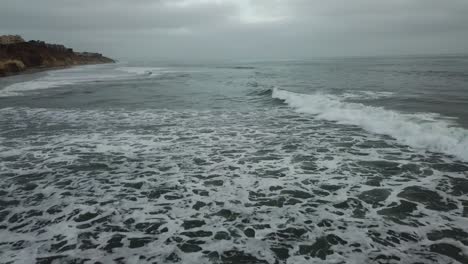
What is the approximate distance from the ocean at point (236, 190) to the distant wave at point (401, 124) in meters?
0.06

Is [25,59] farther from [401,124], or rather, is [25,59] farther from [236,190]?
[236,190]

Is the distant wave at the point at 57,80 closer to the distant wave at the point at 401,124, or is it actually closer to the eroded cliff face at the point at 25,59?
the eroded cliff face at the point at 25,59

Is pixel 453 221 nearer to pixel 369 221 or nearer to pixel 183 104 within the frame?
pixel 369 221

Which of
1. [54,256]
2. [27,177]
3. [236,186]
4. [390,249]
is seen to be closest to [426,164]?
[390,249]

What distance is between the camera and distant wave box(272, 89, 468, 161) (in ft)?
A: 29.2

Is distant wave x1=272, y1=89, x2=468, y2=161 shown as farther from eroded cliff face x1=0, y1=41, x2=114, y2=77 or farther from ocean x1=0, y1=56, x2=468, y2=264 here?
eroded cliff face x1=0, y1=41, x2=114, y2=77

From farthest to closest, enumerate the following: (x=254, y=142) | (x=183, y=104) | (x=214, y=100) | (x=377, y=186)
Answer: (x=214, y=100) < (x=183, y=104) < (x=254, y=142) < (x=377, y=186)

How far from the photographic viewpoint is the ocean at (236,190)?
4484mm

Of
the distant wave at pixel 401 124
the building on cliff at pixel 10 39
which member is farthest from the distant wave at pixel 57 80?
the building on cliff at pixel 10 39

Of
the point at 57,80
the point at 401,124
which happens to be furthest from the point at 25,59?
the point at 401,124

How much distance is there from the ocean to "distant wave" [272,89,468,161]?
61mm

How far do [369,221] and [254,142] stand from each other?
16.5ft

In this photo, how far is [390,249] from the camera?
14.4ft

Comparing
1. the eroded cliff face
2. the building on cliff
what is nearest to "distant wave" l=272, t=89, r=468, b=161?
the eroded cliff face
